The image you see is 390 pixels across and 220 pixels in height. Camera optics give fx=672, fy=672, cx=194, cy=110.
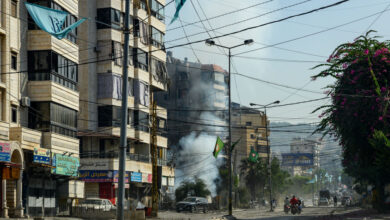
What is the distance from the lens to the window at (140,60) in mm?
64562

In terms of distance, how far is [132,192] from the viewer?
220ft

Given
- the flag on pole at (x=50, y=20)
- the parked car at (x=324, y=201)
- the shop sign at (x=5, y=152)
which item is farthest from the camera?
the parked car at (x=324, y=201)

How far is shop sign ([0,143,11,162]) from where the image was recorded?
115ft

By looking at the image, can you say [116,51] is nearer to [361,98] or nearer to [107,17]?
[107,17]

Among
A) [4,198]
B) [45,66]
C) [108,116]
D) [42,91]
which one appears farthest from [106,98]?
[4,198]

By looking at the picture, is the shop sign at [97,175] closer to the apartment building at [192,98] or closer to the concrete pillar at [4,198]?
the concrete pillar at [4,198]

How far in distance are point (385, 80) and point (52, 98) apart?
22.7 meters

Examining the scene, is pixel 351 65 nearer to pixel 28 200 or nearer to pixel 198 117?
pixel 28 200

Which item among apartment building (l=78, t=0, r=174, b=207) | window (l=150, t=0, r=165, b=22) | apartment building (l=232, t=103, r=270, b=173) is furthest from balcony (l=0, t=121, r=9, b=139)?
apartment building (l=232, t=103, r=270, b=173)

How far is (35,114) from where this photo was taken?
141 ft

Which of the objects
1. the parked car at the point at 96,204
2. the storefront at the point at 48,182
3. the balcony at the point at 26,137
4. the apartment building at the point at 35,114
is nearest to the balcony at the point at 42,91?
the apartment building at the point at 35,114

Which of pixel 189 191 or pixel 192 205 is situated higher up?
pixel 189 191

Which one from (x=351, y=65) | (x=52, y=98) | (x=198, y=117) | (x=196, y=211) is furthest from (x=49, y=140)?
(x=198, y=117)

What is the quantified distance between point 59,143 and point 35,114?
8.74ft
